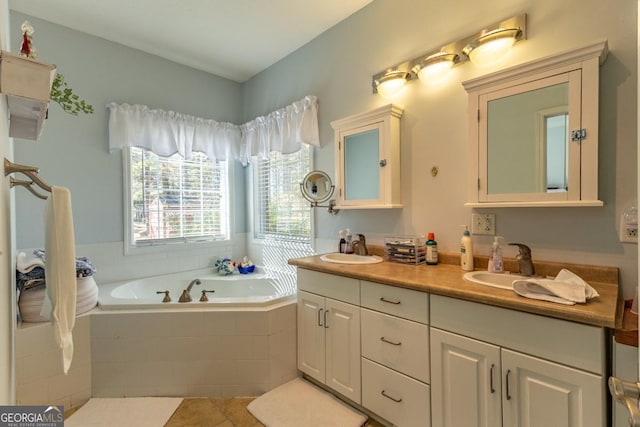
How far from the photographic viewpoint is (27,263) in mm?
1844

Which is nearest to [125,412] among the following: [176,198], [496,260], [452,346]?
[176,198]

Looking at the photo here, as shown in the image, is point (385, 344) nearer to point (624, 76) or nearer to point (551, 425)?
point (551, 425)

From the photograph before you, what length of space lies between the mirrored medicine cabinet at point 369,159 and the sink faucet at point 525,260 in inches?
29.7

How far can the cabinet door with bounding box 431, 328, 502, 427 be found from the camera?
125 centimetres

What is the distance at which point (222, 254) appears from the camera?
11.0 ft

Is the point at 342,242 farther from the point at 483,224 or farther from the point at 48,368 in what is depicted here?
the point at 48,368

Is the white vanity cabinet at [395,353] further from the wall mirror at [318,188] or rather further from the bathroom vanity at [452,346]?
the wall mirror at [318,188]

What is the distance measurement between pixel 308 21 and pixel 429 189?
169cm

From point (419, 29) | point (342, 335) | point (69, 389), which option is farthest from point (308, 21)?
point (69, 389)

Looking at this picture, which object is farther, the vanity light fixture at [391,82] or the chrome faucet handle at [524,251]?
the vanity light fixture at [391,82]

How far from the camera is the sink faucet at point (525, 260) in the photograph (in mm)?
1518

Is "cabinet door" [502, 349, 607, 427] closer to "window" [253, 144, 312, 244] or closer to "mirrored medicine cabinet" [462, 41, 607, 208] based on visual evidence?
"mirrored medicine cabinet" [462, 41, 607, 208]

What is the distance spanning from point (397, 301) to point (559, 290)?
2.20ft

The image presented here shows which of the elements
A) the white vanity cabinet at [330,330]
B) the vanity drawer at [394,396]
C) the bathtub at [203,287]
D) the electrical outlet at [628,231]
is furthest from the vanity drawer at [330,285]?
the electrical outlet at [628,231]
